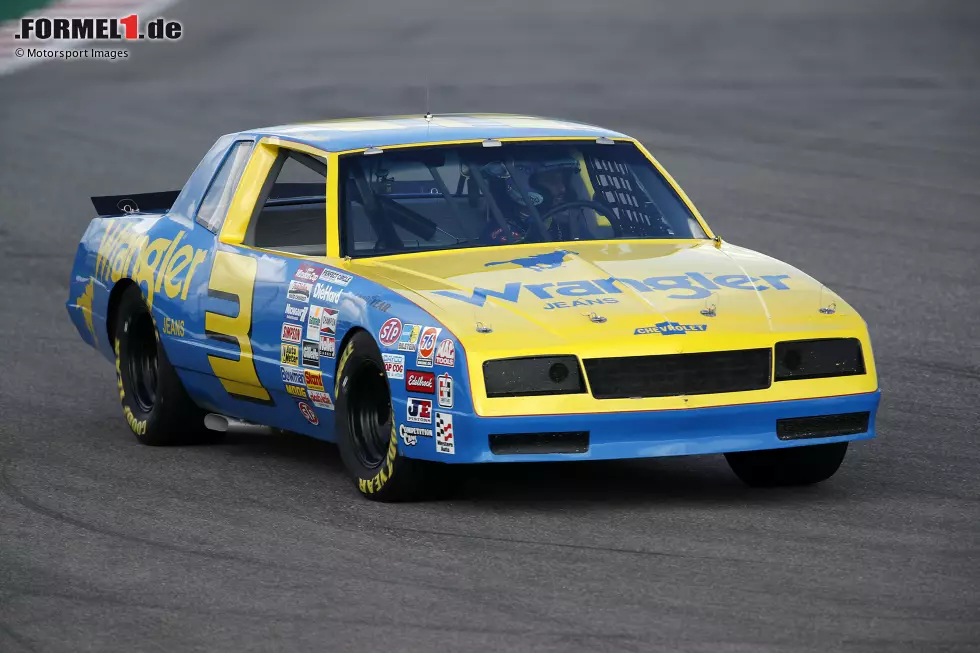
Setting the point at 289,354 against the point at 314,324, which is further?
the point at 289,354

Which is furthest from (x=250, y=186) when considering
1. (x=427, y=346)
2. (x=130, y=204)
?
(x=427, y=346)

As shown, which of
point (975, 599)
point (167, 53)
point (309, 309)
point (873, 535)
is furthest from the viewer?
point (167, 53)

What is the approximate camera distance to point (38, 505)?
297 inches

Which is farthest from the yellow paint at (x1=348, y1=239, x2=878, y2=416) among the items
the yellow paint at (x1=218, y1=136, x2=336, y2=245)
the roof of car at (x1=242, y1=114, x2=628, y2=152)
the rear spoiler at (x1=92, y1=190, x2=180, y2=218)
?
the rear spoiler at (x1=92, y1=190, x2=180, y2=218)

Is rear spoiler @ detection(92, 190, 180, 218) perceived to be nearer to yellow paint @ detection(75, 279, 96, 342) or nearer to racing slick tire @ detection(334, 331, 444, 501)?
yellow paint @ detection(75, 279, 96, 342)

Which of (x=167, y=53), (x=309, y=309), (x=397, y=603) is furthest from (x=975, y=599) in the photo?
(x=167, y=53)

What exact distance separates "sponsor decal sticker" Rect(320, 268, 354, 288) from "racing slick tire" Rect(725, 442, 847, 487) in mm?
1630

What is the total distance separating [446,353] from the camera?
269 inches

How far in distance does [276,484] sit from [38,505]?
0.96m

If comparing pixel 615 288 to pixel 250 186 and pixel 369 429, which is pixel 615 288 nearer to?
pixel 369 429

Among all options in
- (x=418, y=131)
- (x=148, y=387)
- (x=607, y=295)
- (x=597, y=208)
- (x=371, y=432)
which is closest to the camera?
(x=607, y=295)

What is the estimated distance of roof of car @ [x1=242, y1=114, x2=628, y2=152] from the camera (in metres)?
8.25

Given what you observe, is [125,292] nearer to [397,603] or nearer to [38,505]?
[38,505]

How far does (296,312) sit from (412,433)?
1.03 meters
